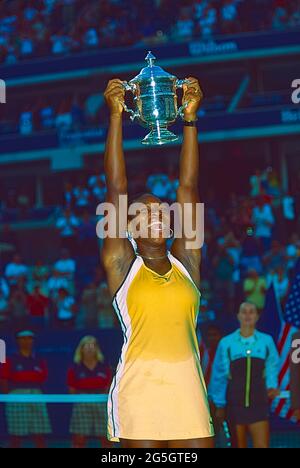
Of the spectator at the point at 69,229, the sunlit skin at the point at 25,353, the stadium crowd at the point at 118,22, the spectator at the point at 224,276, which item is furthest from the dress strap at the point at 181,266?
the stadium crowd at the point at 118,22

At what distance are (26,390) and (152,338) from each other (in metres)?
7.60

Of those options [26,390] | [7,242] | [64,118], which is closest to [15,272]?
[7,242]

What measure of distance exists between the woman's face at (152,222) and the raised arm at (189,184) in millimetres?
208

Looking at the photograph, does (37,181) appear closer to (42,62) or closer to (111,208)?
(42,62)

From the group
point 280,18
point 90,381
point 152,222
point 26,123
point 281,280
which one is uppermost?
point 280,18

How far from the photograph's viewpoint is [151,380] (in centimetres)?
420

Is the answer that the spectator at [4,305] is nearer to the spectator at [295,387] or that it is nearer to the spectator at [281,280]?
the spectator at [281,280]

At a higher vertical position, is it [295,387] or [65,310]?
[65,310]

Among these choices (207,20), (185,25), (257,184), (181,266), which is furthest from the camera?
(185,25)

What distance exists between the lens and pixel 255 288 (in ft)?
43.0

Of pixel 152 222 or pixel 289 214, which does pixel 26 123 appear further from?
pixel 152 222

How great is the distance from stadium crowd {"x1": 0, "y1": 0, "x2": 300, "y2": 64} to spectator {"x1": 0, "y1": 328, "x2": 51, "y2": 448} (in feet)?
35.9

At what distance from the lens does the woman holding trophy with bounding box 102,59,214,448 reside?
415 centimetres

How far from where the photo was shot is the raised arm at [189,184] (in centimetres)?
456
